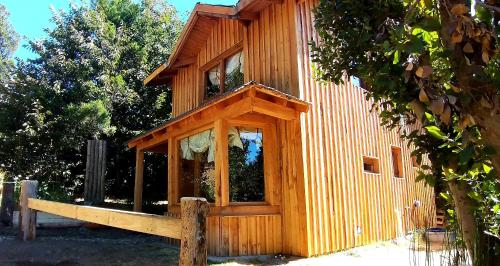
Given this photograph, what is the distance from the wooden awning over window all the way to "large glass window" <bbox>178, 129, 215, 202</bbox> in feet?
1.03

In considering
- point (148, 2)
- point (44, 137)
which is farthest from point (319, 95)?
point (148, 2)

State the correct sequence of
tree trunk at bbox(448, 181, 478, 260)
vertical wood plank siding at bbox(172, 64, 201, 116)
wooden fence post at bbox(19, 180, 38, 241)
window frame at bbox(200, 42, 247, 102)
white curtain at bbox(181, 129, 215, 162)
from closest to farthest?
tree trunk at bbox(448, 181, 478, 260)
white curtain at bbox(181, 129, 215, 162)
wooden fence post at bbox(19, 180, 38, 241)
window frame at bbox(200, 42, 247, 102)
vertical wood plank siding at bbox(172, 64, 201, 116)

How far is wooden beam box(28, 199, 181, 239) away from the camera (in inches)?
132

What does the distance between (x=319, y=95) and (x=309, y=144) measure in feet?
4.13

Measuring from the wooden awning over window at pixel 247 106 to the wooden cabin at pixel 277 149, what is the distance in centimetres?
2

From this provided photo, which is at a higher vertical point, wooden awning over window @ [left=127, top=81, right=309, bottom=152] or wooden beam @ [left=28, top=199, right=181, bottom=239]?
wooden awning over window @ [left=127, top=81, right=309, bottom=152]

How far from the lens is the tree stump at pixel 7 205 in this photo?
995 centimetres

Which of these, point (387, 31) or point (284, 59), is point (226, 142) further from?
point (387, 31)

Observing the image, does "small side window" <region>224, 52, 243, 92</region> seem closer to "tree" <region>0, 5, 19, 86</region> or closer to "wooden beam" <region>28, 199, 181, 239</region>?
"wooden beam" <region>28, 199, 181, 239</region>

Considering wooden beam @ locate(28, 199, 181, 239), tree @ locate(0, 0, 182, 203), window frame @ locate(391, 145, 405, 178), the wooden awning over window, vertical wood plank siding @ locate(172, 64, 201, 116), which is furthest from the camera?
tree @ locate(0, 0, 182, 203)

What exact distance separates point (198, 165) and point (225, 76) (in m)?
2.65

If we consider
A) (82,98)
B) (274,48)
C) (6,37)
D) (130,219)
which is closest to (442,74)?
(130,219)

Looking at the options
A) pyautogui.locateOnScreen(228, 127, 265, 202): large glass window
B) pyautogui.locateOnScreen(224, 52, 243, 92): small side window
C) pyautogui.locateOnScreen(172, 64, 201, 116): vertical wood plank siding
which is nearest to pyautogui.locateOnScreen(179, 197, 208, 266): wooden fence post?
pyautogui.locateOnScreen(228, 127, 265, 202): large glass window

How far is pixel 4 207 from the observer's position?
9.99 m
